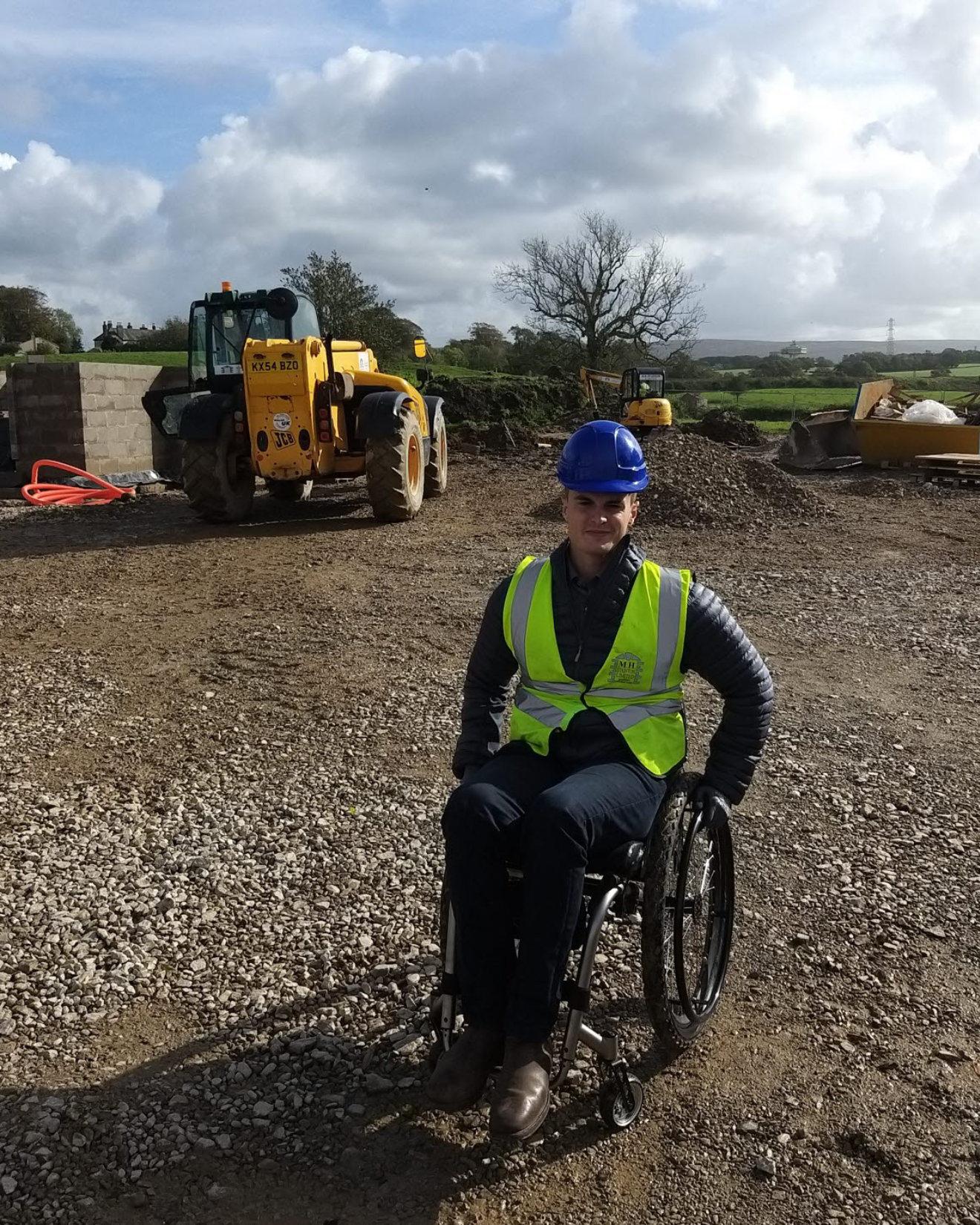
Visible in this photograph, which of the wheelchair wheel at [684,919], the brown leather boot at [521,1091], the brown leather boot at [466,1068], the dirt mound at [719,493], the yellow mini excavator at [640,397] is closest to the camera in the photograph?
the brown leather boot at [521,1091]

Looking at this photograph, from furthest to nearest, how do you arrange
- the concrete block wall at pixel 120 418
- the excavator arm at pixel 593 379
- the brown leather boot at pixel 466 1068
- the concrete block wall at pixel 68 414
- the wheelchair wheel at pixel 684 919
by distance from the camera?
the excavator arm at pixel 593 379 → the concrete block wall at pixel 120 418 → the concrete block wall at pixel 68 414 → the wheelchair wheel at pixel 684 919 → the brown leather boot at pixel 466 1068

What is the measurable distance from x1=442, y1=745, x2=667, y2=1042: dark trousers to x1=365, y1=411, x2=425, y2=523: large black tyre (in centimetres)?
893

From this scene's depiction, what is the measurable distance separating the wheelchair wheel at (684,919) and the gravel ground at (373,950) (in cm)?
15

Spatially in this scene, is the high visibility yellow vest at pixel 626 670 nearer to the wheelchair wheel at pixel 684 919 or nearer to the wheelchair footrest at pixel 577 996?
the wheelchair wheel at pixel 684 919

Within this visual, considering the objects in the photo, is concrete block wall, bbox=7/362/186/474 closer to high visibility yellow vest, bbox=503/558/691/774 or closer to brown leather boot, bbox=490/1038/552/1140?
high visibility yellow vest, bbox=503/558/691/774

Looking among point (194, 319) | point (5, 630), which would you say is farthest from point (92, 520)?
point (5, 630)

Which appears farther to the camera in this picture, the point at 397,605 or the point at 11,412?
the point at 11,412

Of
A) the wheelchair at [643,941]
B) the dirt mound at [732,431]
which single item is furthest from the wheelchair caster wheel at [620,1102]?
the dirt mound at [732,431]

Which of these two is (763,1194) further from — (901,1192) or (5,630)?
(5,630)

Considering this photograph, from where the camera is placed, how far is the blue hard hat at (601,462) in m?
2.93

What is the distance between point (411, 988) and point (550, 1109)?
68cm

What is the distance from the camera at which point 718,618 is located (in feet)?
9.61

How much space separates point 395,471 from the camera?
37.8 feet

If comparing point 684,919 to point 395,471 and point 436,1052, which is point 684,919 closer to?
point 436,1052
